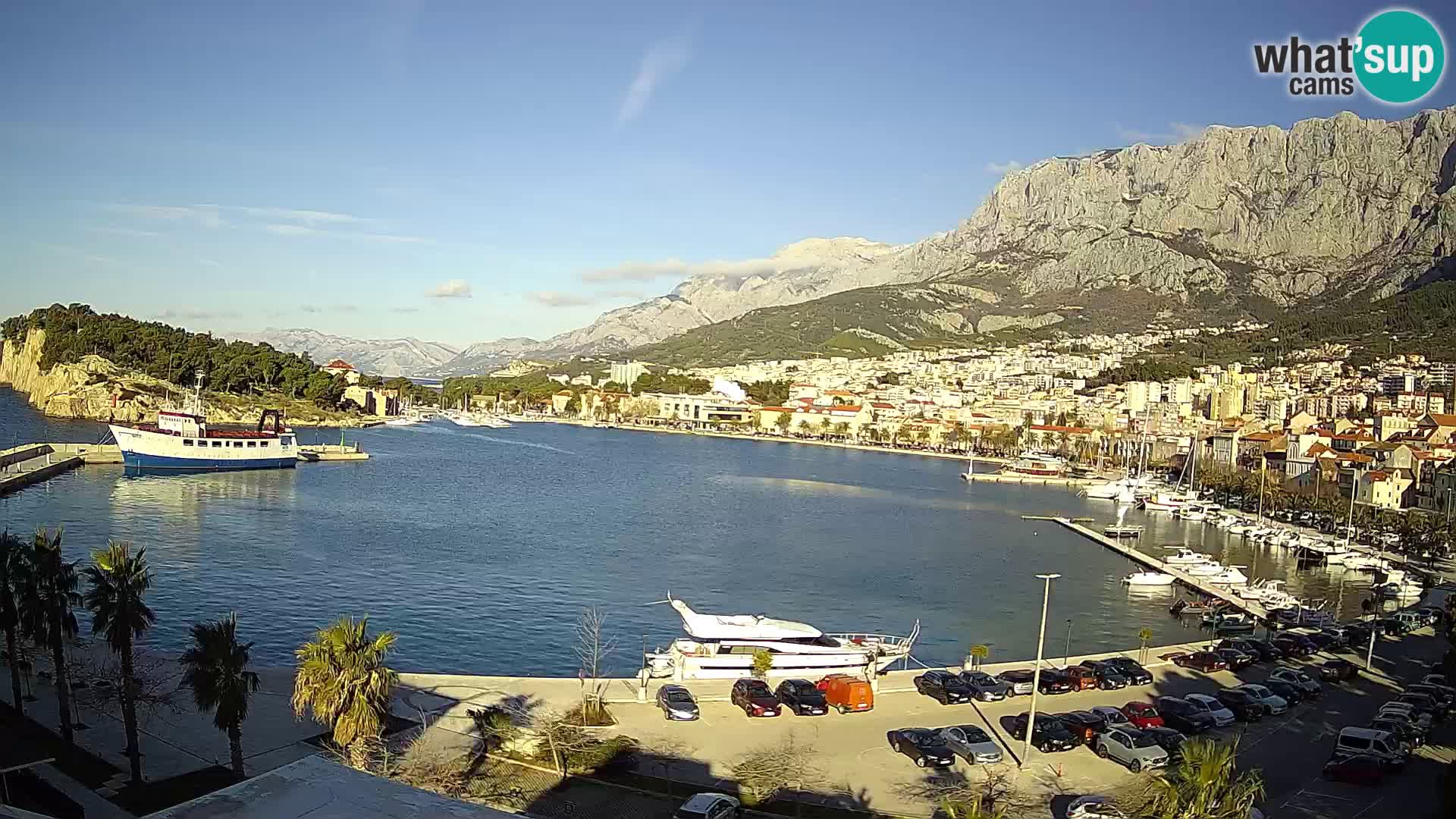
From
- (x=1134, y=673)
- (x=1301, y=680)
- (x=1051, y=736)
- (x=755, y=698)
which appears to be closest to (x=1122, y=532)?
(x=1301, y=680)

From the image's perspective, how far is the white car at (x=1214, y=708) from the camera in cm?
1681

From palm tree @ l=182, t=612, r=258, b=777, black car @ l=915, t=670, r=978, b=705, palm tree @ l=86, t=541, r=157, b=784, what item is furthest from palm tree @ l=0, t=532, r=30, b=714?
black car @ l=915, t=670, r=978, b=705

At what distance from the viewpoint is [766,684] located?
1780 centimetres

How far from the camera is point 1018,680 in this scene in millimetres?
19062

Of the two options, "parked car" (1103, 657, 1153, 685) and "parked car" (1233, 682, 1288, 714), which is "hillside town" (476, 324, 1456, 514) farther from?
"parked car" (1233, 682, 1288, 714)

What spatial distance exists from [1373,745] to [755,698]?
9.09 metres

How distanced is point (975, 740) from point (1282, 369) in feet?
417

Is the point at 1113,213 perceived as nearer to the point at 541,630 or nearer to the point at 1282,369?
the point at 1282,369

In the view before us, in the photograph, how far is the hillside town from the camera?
64875 millimetres

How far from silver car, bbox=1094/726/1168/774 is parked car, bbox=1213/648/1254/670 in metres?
7.10

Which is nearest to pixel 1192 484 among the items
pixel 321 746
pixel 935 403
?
pixel 935 403

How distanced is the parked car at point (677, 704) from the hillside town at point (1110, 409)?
45113 millimetres

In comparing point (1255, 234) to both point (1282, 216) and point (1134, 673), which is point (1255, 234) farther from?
point (1134, 673)

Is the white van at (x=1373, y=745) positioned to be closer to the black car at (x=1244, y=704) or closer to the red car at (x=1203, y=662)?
the black car at (x=1244, y=704)
